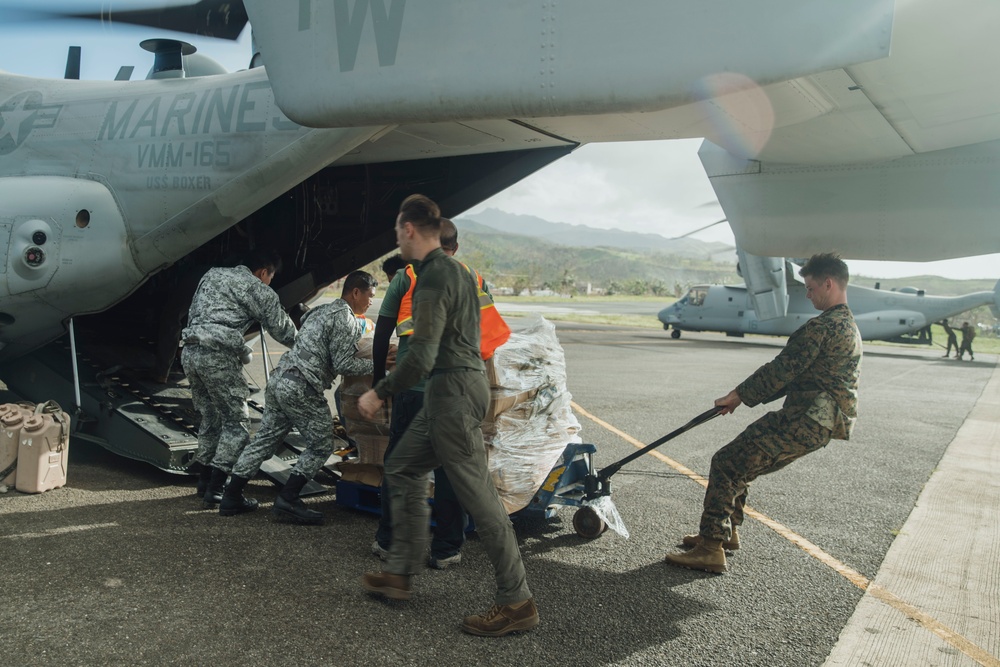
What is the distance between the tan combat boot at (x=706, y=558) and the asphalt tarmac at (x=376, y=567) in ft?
0.20

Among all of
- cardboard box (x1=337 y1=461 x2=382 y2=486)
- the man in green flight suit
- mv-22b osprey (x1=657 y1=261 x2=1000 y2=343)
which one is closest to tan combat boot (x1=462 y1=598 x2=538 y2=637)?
the man in green flight suit

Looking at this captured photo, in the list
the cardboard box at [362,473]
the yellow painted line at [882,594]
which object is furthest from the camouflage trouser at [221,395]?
the yellow painted line at [882,594]

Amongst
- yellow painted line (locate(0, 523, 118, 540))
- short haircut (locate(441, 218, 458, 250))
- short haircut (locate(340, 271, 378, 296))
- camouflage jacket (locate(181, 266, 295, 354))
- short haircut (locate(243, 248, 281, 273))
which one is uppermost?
short haircut (locate(441, 218, 458, 250))

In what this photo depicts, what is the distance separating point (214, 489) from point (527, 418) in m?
2.12

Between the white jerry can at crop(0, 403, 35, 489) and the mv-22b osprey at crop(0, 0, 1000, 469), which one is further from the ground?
the mv-22b osprey at crop(0, 0, 1000, 469)

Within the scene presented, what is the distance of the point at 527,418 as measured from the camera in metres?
4.33

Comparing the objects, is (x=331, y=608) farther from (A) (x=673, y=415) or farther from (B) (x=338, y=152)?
(A) (x=673, y=415)

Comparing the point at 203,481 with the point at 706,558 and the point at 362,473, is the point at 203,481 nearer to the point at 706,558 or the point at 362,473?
the point at 362,473

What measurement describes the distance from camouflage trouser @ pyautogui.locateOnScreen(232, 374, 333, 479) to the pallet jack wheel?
1.58 meters

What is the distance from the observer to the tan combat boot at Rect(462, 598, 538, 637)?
3.05m

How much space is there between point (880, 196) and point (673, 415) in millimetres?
5390

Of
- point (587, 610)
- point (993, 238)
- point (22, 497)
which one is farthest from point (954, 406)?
point (22, 497)

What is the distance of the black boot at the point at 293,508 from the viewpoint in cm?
440

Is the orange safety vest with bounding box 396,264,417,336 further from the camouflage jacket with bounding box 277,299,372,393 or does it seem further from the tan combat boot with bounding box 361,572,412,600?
the tan combat boot with bounding box 361,572,412,600
